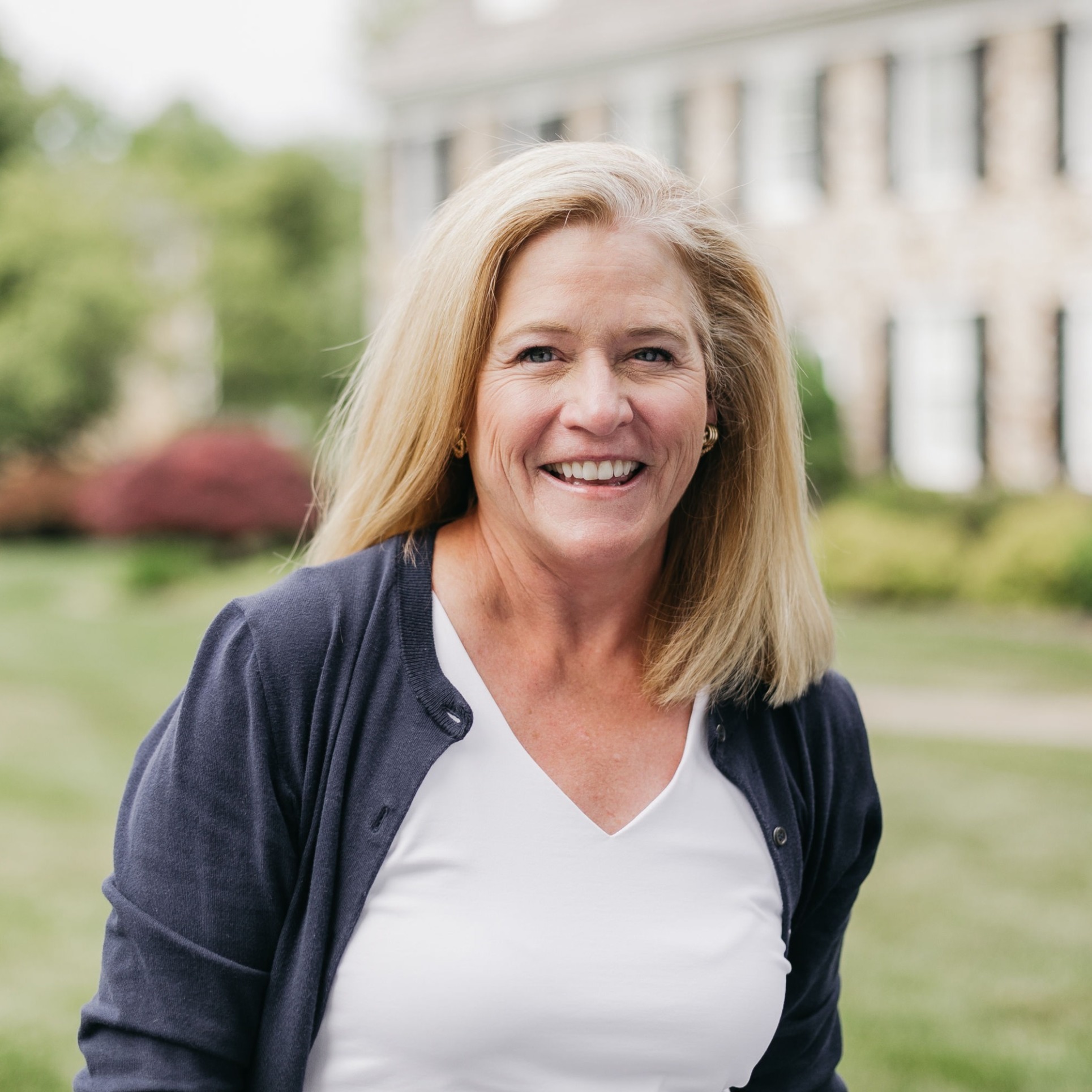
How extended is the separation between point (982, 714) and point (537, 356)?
7.35m

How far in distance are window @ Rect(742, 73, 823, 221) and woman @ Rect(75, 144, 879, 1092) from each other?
554 inches

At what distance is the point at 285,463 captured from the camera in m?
16.6

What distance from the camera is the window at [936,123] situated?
14.2 metres

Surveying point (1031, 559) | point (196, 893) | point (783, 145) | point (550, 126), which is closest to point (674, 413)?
point (196, 893)

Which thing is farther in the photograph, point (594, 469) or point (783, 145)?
point (783, 145)

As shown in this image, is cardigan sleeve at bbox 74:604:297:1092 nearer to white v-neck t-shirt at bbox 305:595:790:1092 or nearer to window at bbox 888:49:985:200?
white v-neck t-shirt at bbox 305:595:790:1092

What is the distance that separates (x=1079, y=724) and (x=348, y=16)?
38063 millimetres

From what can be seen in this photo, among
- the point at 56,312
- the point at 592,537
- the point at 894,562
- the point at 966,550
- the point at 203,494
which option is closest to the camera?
the point at 592,537

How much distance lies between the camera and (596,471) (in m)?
1.89

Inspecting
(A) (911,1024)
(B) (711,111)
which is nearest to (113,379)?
(B) (711,111)

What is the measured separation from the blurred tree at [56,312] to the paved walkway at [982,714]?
17.1 metres

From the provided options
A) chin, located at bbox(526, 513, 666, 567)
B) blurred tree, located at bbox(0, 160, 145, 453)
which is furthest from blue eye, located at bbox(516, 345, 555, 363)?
blurred tree, located at bbox(0, 160, 145, 453)

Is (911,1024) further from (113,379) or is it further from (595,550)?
(113,379)

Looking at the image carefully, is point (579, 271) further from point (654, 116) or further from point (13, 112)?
point (13, 112)
